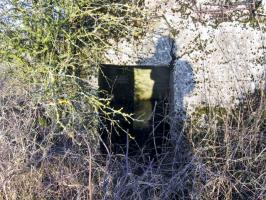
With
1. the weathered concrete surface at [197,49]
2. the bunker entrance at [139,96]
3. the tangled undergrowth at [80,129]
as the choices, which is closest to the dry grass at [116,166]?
the tangled undergrowth at [80,129]

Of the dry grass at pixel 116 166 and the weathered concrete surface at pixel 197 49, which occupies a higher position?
the weathered concrete surface at pixel 197 49

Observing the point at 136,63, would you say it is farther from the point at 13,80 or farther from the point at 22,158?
the point at 22,158

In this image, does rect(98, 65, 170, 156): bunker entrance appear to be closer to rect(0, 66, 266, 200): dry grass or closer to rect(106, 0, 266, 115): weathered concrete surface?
rect(106, 0, 266, 115): weathered concrete surface

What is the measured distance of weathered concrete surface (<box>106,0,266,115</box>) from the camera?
195 inches

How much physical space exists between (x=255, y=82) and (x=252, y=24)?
27.1 inches

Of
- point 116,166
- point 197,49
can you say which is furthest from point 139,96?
point 116,166

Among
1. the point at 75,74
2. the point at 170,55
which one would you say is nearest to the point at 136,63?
the point at 170,55

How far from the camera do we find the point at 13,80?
472cm

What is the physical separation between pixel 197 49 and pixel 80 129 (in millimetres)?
1673

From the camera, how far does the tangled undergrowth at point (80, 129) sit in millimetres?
3797

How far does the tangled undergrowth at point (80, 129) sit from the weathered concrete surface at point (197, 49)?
206 mm

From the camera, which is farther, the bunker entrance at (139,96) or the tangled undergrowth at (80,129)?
the bunker entrance at (139,96)

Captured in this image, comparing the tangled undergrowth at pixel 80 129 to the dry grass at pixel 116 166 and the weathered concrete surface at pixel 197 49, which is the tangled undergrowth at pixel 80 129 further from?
the weathered concrete surface at pixel 197 49

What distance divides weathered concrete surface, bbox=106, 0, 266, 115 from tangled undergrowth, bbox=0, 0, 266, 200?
206 millimetres
